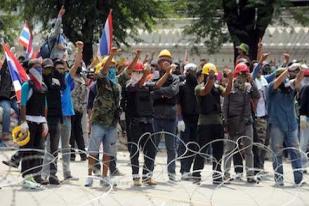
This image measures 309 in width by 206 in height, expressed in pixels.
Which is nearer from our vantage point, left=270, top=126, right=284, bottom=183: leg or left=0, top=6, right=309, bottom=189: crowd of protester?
left=0, top=6, right=309, bottom=189: crowd of protester

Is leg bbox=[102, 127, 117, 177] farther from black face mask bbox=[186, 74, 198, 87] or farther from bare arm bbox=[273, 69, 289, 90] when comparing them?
bare arm bbox=[273, 69, 289, 90]

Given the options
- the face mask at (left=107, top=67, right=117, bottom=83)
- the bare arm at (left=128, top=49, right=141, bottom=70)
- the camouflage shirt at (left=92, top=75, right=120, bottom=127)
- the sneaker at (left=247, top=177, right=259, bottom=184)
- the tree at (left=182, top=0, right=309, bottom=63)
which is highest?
the tree at (left=182, top=0, right=309, bottom=63)

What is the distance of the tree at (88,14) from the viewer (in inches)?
842

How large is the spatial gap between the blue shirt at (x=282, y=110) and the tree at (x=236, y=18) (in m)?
10.1

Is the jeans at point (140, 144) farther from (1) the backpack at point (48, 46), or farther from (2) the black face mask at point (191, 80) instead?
(1) the backpack at point (48, 46)

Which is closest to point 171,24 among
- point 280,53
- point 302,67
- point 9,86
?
point 280,53

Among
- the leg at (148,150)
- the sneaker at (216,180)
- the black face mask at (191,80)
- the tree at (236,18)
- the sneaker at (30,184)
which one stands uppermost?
the tree at (236,18)

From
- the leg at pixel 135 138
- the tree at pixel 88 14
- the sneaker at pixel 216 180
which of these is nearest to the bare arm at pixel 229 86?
the sneaker at pixel 216 180

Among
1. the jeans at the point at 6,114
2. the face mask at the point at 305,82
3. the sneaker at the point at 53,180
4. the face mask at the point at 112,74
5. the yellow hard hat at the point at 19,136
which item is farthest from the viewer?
the jeans at the point at 6,114

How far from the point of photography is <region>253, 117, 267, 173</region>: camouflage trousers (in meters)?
12.6

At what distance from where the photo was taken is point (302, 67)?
12375mm

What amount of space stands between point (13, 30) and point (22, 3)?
6.36 metres

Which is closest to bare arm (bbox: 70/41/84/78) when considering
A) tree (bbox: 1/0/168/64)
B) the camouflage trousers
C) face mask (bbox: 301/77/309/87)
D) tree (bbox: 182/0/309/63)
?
the camouflage trousers

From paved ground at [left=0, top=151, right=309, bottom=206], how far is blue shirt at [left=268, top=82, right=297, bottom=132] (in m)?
0.97
